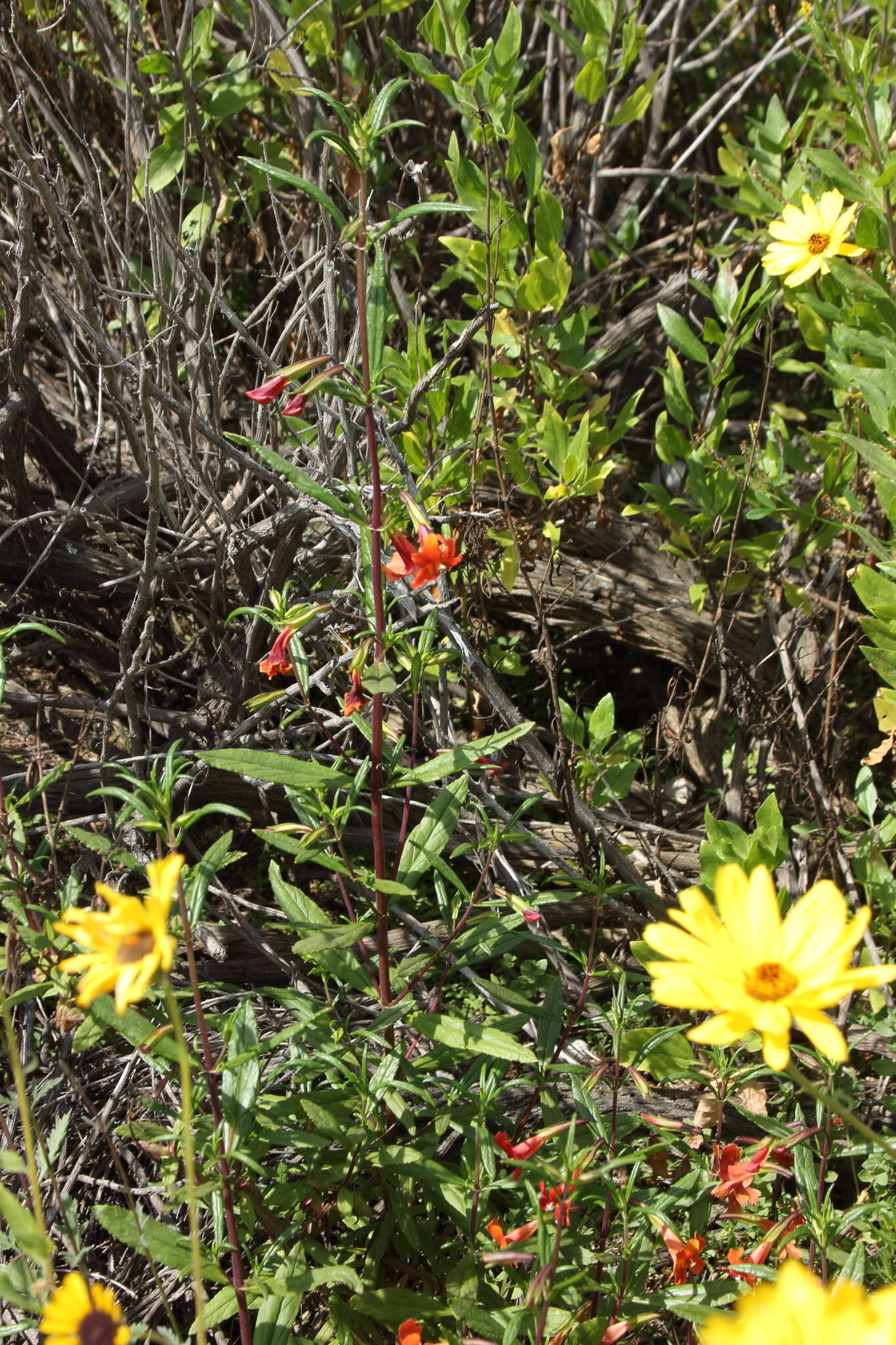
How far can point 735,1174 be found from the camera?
1671mm

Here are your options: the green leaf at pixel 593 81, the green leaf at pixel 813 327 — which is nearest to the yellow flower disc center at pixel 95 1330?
the green leaf at pixel 813 327

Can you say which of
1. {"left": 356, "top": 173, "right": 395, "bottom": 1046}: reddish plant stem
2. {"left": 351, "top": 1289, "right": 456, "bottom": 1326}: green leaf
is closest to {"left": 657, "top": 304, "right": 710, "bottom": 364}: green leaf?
{"left": 356, "top": 173, "right": 395, "bottom": 1046}: reddish plant stem

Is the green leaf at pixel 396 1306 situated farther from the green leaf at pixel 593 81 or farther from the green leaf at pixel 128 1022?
the green leaf at pixel 593 81

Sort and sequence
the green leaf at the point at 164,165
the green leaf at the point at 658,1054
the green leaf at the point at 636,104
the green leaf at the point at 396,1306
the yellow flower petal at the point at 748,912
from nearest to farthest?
the yellow flower petal at the point at 748,912
the green leaf at the point at 396,1306
the green leaf at the point at 658,1054
the green leaf at the point at 164,165
the green leaf at the point at 636,104

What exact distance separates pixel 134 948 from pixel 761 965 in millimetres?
648

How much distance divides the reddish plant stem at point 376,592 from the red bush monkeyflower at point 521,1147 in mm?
228

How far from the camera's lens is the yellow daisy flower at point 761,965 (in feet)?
3.22

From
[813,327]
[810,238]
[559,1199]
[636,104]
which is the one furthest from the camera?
[636,104]

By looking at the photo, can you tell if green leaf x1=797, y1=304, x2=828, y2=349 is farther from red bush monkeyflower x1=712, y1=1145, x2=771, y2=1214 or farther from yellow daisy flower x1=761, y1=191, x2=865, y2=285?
red bush monkeyflower x1=712, y1=1145, x2=771, y2=1214

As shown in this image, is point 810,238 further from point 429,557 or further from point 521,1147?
point 521,1147

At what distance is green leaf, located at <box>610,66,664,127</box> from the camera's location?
287cm

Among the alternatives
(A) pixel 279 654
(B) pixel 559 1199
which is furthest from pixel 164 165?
(B) pixel 559 1199

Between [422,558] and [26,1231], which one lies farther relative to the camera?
[422,558]

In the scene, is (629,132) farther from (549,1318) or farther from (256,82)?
(549,1318)
